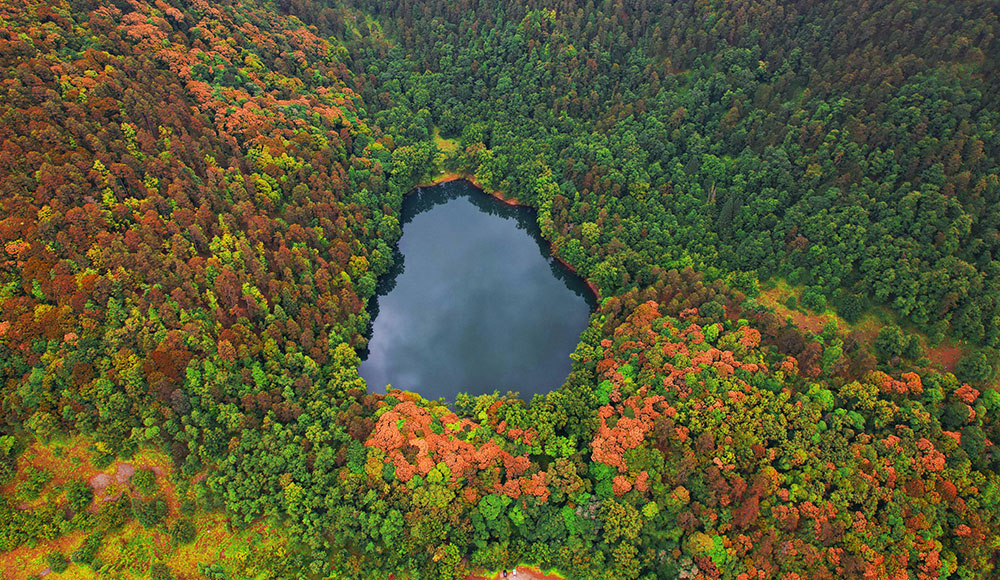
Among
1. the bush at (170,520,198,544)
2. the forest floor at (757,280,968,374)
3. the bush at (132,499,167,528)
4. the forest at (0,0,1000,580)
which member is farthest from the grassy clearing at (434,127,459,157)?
the bush at (170,520,198,544)

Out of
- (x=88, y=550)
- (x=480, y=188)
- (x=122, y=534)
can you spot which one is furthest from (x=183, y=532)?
(x=480, y=188)

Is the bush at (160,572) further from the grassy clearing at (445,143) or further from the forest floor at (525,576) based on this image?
the grassy clearing at (445,143)

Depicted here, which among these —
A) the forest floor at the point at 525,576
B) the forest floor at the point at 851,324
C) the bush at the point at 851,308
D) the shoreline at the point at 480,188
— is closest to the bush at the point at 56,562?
the forest floor at the point at 525,576

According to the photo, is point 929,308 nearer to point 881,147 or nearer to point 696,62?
point 881,147

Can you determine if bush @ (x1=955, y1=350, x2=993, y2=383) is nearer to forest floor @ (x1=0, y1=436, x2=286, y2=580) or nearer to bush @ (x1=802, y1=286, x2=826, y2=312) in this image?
bush @ (x1=802, y1=286, x2=826, y2=312)

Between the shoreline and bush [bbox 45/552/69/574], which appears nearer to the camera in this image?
bush [bbox 45/552/69/574]

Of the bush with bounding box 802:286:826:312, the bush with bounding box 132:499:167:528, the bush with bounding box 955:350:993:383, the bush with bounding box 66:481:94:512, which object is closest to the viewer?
the bush with bounding box 132:499:167:528

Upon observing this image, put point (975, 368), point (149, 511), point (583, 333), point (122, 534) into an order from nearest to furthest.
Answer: point (149, 511)
point (122, 534)
point (975, 368)
point (583, 333)

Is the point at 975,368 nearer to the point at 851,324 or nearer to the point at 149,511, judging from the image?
the point at 851,324

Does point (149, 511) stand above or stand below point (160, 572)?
above
